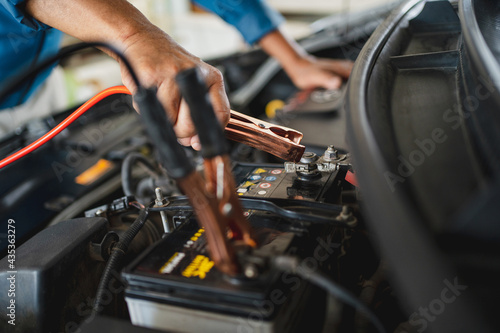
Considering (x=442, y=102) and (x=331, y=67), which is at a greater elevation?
(x=442, y=102)

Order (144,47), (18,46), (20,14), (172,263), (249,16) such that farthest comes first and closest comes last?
(249,16)
(18,46)
(20,14)
(144,47)
(172,263)

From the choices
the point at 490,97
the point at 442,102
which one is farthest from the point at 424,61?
the point at 490,97

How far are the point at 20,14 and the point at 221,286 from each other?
0.69 metres

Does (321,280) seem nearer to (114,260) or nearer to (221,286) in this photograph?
(221,286)

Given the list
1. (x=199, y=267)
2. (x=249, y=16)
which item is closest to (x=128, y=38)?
(x=199, y=267)

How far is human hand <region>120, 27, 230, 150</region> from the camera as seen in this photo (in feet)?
2.16

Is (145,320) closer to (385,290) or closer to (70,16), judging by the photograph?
(385,290)

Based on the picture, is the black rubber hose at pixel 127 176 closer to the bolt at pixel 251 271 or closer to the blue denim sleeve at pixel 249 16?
the bolt at pixel 251 271

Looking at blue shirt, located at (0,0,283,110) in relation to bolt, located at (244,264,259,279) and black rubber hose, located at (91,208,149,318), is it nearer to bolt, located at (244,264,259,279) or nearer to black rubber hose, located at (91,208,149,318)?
black rubber hose, located at (91,208,149,318)

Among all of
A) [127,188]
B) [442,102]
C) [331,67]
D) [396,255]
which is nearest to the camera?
[396,255]

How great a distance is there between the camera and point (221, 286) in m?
0.50

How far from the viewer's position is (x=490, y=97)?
0.50 metres

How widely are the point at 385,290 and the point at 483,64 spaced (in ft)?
1.31

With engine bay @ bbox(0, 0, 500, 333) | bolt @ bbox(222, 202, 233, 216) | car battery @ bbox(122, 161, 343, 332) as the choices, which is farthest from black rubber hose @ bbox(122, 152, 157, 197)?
bolt @ bbox(222, 202, 233, 216)
